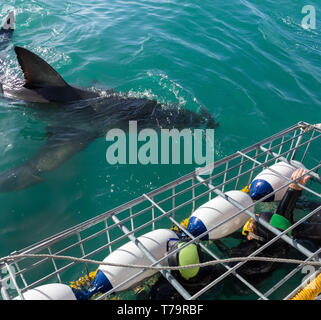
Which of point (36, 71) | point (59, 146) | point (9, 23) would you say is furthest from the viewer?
point (9, 23)

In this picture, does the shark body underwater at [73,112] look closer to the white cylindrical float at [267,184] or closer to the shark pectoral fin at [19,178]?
the shark pectoral fin at [19,178]

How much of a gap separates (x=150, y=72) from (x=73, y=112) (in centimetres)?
339

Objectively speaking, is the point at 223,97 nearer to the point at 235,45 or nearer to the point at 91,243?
the point at 235,45

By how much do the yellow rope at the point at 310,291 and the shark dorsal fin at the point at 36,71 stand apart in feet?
21.0

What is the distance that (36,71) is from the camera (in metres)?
6.77

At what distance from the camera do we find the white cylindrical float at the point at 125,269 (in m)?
3.25

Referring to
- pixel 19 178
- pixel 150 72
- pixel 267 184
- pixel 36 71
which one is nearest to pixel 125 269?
pixel 267 184

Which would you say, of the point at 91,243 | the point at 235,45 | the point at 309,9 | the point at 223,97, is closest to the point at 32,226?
the point at 91,243

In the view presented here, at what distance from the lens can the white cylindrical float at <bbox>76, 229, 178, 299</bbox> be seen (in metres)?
3.25

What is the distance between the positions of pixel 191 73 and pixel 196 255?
728 cm

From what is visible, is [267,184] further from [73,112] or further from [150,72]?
[150,72]

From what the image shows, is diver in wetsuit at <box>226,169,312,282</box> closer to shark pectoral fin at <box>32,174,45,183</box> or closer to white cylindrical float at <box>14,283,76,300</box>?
white cylindrical float at <box>14,283,76,300</box>

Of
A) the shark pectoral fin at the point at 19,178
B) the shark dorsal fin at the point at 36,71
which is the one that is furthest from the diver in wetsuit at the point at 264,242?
the shark dorsal fin at the point at 36,71

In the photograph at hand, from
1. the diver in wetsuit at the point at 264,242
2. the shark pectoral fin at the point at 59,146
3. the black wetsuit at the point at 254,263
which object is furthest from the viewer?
the shark pectoral fin at the point at 59,146
